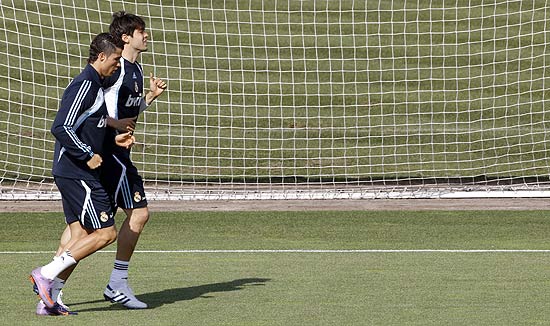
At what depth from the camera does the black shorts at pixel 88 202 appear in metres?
7.94

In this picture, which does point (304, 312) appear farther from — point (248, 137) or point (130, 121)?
point (248, 137)

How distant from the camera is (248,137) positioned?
17.8 meters

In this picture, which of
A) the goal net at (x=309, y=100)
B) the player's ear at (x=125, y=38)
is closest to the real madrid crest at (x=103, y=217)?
the player's ear at (x=125, y=38)

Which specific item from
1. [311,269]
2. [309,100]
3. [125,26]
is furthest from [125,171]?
[309,100]

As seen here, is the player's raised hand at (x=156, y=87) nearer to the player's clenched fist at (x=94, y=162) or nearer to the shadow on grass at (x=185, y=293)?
the player's clenched fist at (x=94, y=162)

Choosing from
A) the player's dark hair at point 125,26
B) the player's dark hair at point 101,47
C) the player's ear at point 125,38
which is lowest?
the player's dark hair at point 101,47

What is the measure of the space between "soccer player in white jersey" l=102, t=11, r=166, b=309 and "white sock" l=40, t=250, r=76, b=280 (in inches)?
23.1

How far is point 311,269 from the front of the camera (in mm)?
9969

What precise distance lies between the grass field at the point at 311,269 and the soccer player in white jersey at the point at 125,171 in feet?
0.80

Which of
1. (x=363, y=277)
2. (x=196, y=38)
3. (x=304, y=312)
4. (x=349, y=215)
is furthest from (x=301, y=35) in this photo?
(x=304, y=312)

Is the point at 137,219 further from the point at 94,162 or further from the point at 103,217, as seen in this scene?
the point at 94,162

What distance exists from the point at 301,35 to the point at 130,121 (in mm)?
12218

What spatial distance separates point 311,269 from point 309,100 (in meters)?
9.80

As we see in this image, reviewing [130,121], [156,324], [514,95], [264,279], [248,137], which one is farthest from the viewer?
[514,95]
